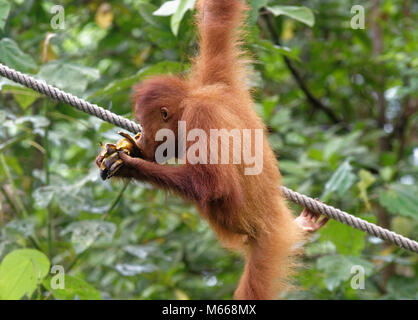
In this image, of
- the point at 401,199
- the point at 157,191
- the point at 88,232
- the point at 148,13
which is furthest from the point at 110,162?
the point at 157,191

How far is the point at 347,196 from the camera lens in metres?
5.73

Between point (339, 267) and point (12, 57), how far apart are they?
283cm

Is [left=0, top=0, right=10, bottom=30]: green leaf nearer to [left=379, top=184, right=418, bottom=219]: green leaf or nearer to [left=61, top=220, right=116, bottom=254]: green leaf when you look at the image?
[left=61, top=220, right=116, bottom=254]: green leaf

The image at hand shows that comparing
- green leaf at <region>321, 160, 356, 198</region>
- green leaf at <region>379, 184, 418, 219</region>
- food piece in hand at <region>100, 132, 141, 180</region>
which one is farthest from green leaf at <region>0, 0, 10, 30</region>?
green leaf at <region>379, 184, 418, 219</region>

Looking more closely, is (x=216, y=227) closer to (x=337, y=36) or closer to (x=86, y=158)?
(x=86, y=158)

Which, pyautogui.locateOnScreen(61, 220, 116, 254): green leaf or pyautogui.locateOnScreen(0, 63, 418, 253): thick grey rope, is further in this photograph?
pyautogui.locateOnScreen(61, 220, 116, 254): green leaf

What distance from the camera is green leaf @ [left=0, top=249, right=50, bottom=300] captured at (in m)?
3.26

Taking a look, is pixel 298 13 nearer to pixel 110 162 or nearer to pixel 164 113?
pixel 164 113

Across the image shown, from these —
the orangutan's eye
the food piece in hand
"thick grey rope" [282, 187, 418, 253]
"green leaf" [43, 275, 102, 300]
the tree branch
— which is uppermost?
the tree branch

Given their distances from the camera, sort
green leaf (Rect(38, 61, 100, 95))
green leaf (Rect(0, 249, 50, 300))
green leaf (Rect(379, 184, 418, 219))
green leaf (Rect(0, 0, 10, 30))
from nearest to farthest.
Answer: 1. green leaf (Rect(0, 249, 50, 300))
2. green leaf (Rect(0, 0, 10, 30))
3. green leaf (Rect(38, 61, 100, 95))
4. green leaf (Rect(379, 184, 418, 219))

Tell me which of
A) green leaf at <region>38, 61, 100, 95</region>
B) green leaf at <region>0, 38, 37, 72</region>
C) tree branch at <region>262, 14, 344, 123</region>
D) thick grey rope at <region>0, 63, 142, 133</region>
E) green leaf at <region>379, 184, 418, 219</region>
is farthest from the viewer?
tree branch at <region>262, 14, 344, 123</region>

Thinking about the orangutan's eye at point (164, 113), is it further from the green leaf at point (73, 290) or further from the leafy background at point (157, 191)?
the green leaf at point (73, 290)
